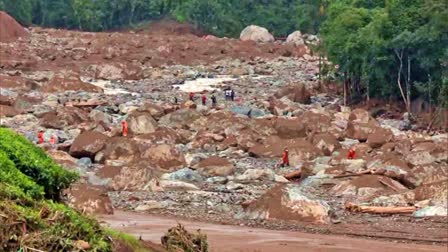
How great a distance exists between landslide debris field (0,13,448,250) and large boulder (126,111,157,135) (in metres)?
0.05

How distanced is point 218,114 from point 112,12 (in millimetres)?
65937

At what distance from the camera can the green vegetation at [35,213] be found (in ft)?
26.5

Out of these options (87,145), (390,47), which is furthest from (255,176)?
(390,47)

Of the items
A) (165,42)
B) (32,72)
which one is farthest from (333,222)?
(165,42)

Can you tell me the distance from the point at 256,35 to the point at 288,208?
228ft

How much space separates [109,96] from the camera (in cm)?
4525

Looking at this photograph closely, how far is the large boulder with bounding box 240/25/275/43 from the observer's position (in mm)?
85750

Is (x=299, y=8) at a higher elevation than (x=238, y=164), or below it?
higher

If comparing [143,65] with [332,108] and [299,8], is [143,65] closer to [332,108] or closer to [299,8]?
[332,108]

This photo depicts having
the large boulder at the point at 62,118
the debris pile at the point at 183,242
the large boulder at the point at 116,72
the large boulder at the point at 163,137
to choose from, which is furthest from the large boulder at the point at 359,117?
the debris pile at the point at 183,242

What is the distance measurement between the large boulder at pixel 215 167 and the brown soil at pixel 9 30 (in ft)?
165

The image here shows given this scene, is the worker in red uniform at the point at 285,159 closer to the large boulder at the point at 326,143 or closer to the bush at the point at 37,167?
the large boulder at the point at 326,143

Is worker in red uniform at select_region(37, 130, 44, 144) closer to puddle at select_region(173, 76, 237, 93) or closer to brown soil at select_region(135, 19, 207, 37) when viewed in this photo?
puddle at select_region(173, 76, 237, 93)

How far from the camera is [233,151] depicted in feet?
94.8
